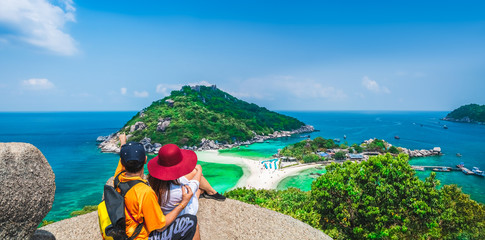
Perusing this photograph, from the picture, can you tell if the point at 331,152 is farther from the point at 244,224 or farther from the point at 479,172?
the point at 244,224

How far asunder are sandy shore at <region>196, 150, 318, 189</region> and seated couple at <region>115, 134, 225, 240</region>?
31.8 metres

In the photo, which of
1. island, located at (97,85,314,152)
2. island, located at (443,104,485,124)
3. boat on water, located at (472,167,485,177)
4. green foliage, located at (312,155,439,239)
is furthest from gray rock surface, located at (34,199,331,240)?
island, located at (443,104,485,124)

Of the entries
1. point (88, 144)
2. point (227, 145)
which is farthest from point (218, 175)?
point (88, 144)

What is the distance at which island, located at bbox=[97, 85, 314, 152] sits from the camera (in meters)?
70.4

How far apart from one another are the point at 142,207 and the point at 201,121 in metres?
83.8

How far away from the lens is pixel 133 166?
3.02 metres

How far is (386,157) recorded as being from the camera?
41.4 feet

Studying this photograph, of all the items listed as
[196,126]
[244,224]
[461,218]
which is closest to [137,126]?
[196,126]

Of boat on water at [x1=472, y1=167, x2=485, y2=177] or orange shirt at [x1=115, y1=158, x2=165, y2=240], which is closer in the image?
orange shirt at [x1=115, y1=158, x2=165, y2=240]

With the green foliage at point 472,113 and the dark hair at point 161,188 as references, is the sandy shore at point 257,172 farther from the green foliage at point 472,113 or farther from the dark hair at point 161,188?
the green foliage at point 472,113

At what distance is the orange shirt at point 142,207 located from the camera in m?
2.86

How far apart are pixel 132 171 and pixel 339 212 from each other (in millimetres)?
11775

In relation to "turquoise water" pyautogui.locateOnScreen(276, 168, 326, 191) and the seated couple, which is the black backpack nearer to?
the seated couple

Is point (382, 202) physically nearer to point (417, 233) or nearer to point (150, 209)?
point (417, 233)
